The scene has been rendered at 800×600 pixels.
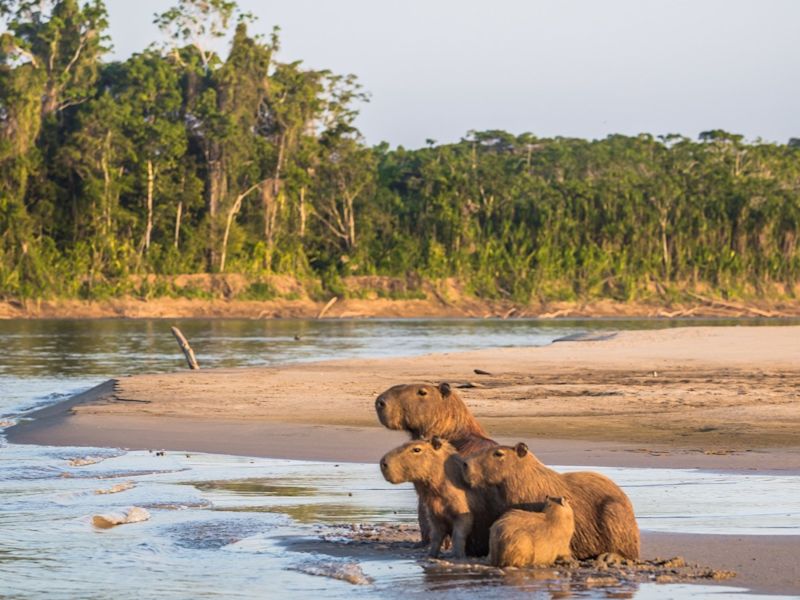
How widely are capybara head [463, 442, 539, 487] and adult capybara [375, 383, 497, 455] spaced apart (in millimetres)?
421

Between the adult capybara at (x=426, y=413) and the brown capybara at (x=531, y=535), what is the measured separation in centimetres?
71

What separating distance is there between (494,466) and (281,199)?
6719cm

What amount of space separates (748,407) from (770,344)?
49.9ft

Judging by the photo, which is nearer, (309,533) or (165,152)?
(309,533)

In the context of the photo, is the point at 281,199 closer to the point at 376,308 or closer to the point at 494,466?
the point at 376,308

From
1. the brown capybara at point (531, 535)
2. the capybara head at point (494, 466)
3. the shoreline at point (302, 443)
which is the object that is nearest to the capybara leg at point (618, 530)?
the brown capybara at point (531, 535)

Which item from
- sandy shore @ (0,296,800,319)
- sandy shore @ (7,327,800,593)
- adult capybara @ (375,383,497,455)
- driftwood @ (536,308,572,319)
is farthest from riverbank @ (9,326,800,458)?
driftwood @ (536,308,572,319)

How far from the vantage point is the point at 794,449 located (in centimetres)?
1204

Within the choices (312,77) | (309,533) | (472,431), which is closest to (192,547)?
(309,533)

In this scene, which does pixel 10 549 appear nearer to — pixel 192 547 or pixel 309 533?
pixel 192 547

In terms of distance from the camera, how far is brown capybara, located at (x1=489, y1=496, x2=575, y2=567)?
7.09 metres

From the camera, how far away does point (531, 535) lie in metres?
7.11

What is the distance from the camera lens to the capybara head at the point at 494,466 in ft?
24.0

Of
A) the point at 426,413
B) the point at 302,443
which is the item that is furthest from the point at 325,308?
the point at 426,413
